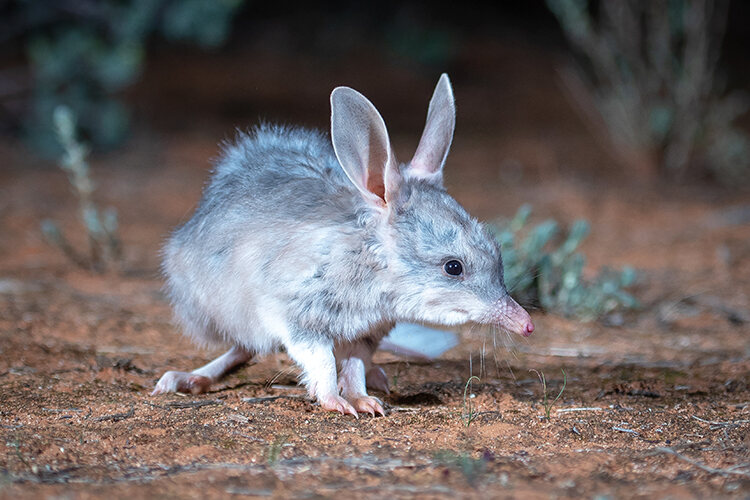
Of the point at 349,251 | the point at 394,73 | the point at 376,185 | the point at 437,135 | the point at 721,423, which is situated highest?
the point at 394,73

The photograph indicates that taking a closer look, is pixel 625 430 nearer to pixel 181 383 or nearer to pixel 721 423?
pixel 721 423

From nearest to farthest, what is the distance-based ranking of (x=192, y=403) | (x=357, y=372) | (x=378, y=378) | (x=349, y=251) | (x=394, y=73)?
1. (x=349, y=251)
2. (x=192, y=403)
3. (x=357, y=372)
4. (x=378, y=378)
5. (x=394, y=73)

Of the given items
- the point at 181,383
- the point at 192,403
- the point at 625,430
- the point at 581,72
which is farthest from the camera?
the point at 581,72

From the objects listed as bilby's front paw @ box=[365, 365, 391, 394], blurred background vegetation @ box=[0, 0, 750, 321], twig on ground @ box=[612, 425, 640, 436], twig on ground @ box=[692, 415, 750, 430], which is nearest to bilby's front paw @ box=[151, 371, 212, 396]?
bilby's front paw @ box=[365, 365, 391, 394]

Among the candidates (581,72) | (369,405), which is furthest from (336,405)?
(581,72)

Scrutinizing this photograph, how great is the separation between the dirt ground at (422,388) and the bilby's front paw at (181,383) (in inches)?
3.3

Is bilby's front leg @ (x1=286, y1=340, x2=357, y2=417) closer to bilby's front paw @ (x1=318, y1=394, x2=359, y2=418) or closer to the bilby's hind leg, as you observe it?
bilby's front paw @ (x1=318, y1=394, x2=359, y2=418)

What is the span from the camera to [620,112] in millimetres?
9141

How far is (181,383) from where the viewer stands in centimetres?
402

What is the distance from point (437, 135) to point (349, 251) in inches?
25.5

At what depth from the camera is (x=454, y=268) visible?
3.69 metres

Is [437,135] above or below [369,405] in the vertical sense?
above

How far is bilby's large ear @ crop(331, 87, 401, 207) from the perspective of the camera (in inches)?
144

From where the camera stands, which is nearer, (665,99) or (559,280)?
(559,280)
